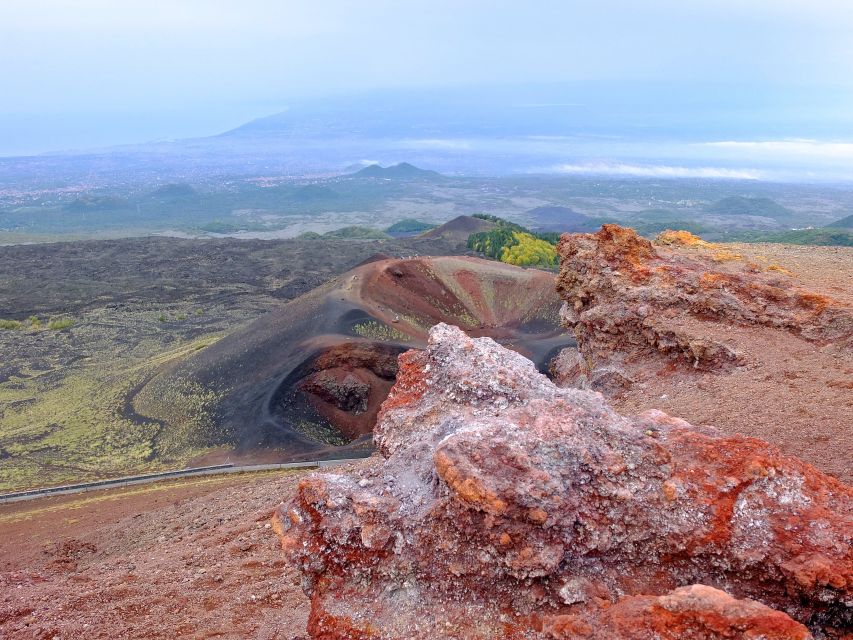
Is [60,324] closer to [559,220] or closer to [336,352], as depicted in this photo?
[336,352]

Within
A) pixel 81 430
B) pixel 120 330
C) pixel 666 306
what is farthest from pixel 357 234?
pixel 666 306

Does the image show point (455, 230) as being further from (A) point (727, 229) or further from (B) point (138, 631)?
(B) point (138, 631)

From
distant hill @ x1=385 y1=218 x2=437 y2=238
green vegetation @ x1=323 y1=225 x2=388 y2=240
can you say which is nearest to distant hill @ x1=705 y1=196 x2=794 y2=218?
distant hill @ x1=385 y1=218 x2=437 y2=238

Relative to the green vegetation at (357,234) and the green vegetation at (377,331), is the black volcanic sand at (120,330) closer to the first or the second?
the green vegetation at (377,331)

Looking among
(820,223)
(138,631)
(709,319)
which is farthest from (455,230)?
(820,223)

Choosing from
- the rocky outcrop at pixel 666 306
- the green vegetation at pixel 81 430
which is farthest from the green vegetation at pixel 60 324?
the rocky outcrop at pixel 666 306
